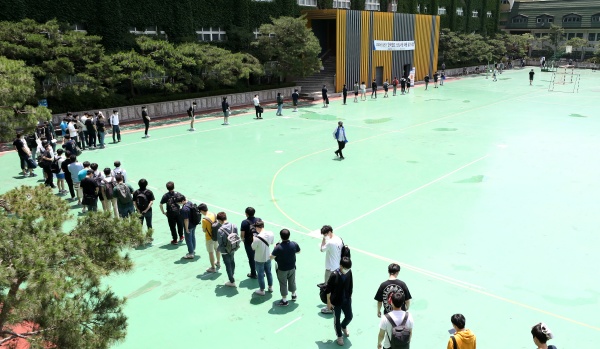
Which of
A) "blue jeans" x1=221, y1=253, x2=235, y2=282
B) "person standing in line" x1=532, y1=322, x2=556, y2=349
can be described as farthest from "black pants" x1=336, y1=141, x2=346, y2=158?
"person standing in line" x1=532, y1=322, x2=556, y2=349

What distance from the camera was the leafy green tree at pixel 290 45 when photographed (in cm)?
Answer: 3341

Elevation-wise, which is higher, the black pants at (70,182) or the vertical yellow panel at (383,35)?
the vertical yellow panel at (383,35)

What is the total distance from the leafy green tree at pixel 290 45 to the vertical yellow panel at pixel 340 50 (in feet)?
17.4

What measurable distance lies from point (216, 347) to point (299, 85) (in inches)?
1336

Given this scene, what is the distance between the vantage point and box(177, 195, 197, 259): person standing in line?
10336 mm

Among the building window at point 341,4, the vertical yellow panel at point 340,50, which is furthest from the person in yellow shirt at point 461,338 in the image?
the building window at point 341,4

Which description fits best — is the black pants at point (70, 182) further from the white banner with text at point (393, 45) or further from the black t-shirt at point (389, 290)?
the white banner with text at point (393, 45)

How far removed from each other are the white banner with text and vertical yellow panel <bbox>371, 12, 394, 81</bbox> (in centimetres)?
35

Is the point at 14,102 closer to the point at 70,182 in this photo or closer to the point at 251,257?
the point at 251,257

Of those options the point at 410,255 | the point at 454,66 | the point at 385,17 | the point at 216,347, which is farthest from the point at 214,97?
the point at 454,66

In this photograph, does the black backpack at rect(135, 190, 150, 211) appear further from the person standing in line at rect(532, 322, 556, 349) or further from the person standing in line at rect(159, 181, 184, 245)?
the person standing in line at rect(532, 322, 556, 349)

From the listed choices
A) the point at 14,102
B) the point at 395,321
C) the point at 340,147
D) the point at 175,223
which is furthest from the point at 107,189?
the point at 340,147

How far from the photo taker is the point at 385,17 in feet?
144

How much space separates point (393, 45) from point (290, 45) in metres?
15.6
